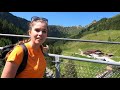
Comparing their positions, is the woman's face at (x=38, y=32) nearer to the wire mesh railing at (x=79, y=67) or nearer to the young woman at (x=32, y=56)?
the young woman at (x=32, y=56)

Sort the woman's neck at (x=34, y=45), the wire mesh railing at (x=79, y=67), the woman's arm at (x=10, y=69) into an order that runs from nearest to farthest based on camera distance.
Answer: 1. the woman's arm at (x=10, y=69)
2. the woman's neck at (x=34, y=45)
3. the wire mesh railing at (x=79, y=67)

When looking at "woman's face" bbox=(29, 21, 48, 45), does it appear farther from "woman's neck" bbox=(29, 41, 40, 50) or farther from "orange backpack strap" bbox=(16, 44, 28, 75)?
"orange backpack strap" bbox=(16, 44, 28, 75)

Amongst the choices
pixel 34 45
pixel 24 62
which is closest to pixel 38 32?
pixel 34 45

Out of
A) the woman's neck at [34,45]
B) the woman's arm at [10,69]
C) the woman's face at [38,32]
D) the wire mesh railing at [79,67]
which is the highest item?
the woman's face at [38,32]

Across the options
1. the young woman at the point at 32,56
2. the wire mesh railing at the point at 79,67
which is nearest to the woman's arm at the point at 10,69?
the young woman at the point at 32,56

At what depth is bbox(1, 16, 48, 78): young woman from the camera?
80.0 inches

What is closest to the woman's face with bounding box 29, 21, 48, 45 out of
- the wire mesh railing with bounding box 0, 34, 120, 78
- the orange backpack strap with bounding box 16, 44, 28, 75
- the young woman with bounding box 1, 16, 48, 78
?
the young woman with bounding box 1, 16, 48, 78

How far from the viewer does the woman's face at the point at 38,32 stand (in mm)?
2182

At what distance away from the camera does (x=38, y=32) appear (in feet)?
7.18

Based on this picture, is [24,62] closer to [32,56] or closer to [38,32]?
[32,56]

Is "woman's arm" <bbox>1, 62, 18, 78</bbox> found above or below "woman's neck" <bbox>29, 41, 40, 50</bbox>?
below
